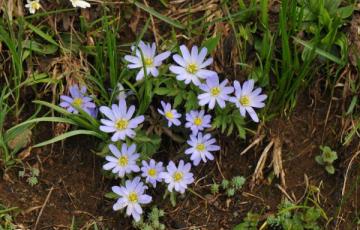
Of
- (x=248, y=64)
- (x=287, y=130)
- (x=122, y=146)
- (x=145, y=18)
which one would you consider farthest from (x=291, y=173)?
(x=145, y=18)

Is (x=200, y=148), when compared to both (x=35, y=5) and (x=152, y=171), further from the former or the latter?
(x=35, y=5)

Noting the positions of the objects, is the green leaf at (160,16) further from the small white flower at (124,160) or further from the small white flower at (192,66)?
the small white flower at (124,160)

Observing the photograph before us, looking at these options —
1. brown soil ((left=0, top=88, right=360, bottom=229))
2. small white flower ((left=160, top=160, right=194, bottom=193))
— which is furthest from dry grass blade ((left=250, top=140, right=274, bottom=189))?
small white flower ((left=160, top=160, right=194, bottom=193))

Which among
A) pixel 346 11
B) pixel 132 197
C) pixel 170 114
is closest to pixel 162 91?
pixel 170 114

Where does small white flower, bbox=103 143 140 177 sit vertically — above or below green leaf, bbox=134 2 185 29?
below

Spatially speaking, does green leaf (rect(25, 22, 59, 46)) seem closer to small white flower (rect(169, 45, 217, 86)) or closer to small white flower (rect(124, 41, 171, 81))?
small white flower (rect(124, 41, 171, 81))

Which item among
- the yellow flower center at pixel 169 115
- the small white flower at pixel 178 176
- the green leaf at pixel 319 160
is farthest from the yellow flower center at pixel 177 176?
the green leaf at pixel 319 160
